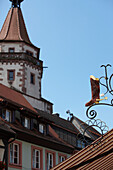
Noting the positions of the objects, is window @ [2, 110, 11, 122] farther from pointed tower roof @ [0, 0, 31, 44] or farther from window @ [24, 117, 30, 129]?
pointed tower roof @ [0, 0, 31, 44]

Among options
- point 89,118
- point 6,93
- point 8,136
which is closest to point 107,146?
point 89,118

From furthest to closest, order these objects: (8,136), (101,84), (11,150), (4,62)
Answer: (4,62) < (11,150) < (8,136) < (101,84)

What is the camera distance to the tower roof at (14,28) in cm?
4384

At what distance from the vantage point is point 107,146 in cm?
954

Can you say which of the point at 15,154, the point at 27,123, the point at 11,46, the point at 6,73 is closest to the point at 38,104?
the point at 6,73

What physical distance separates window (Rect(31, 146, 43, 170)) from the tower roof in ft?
61.7

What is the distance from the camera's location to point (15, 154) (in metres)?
24.2

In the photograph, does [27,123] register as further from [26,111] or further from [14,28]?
[14,28]

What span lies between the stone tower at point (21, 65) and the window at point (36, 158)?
1299 cm

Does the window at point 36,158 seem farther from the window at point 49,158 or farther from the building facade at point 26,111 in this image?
the window at point 49,158

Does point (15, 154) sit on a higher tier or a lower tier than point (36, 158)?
lower

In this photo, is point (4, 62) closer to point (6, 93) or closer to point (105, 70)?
point (6, 93)

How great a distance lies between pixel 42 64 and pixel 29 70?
8.80 ft

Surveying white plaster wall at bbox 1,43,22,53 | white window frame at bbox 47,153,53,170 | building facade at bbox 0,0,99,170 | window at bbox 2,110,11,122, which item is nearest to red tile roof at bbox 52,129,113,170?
building facade at bbox 0,0,99,170
